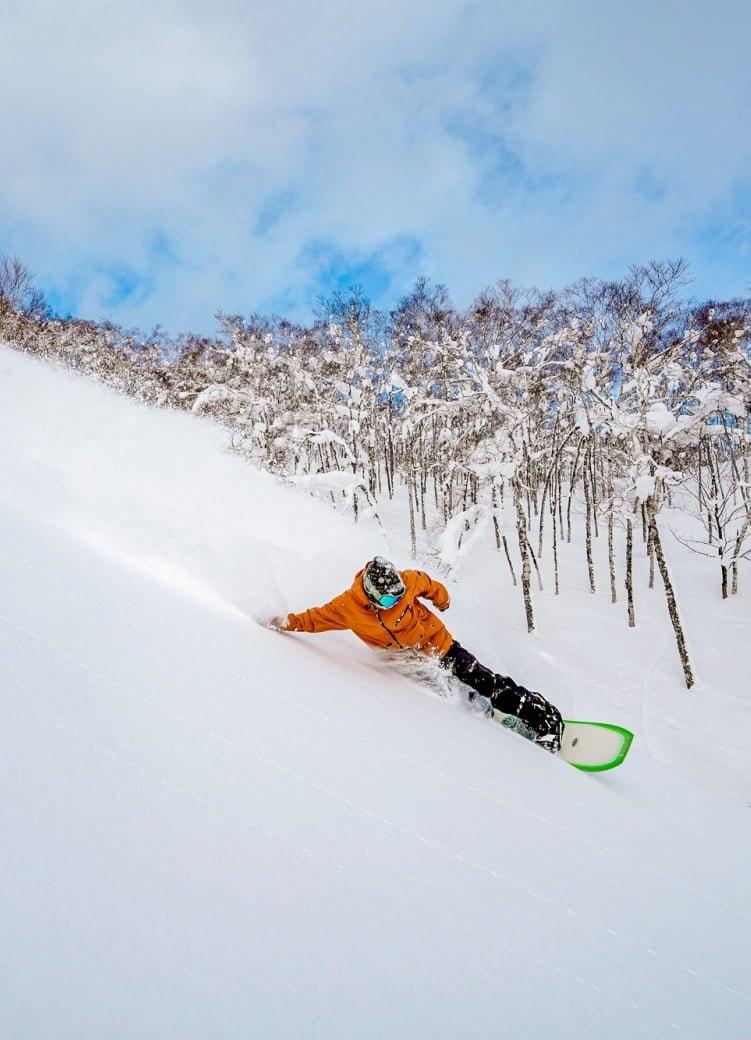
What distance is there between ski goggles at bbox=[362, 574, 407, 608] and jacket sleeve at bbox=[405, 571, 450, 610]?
317mm

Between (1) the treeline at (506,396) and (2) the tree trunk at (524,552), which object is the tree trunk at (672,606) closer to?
(1) the treeline at (506,396)

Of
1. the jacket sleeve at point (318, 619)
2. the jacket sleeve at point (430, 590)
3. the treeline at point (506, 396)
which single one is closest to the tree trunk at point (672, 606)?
the treeline at point (506, 396)

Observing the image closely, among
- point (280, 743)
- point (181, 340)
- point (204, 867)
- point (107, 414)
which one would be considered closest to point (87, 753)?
point (204, 867)

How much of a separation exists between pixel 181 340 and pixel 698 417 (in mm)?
36157

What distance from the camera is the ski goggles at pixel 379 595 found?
4266mm

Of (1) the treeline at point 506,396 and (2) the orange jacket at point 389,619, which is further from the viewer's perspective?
(1) the treeline at point 506,396

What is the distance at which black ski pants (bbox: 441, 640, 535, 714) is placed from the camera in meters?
4.55

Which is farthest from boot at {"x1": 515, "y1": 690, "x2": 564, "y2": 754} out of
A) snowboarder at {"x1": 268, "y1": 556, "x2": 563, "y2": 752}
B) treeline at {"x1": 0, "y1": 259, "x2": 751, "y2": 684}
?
treeline at {"x1": 0, "y1": 259, "x2": 751, "y2": 684}

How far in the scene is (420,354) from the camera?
2050 cm

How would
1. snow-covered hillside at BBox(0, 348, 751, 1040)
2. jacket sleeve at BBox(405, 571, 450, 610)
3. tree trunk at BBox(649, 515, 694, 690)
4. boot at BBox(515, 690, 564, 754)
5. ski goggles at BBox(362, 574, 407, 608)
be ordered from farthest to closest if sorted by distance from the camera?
1. tree trunk at BBox(649, 515, 694, 690)
2. jacket sleeve at BBox(405, 571, 450, 610)
3. boot at BBox(515, 690, 564, 754)
4. ski goggles at BBox(362, 574, 407, 608)
5. snow-covered hillside at BBox(0, 348, 751, 1040)

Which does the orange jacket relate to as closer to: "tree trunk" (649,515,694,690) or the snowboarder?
the snowboarder

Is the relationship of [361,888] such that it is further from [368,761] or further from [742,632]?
[742,632]

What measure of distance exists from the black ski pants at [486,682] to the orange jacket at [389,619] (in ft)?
0.42

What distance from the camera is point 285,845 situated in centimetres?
163
